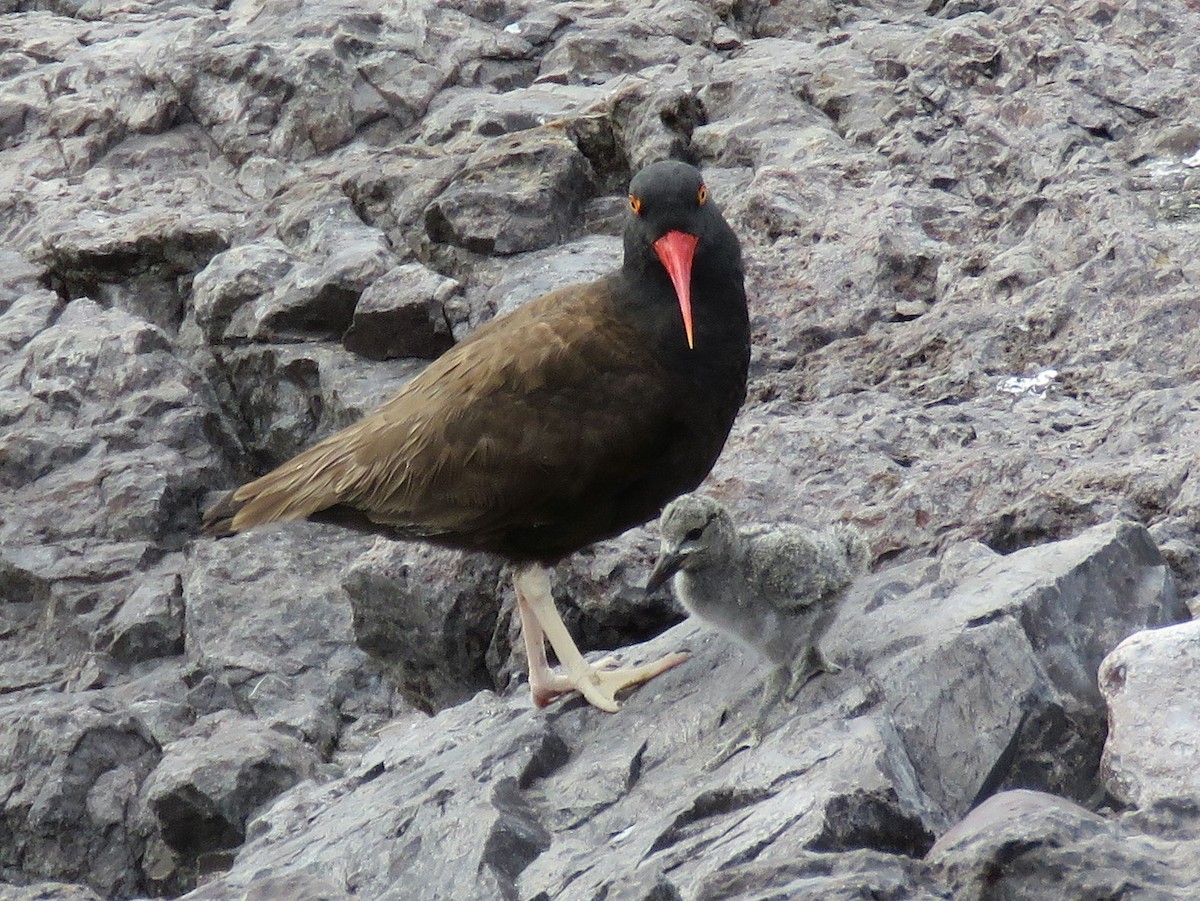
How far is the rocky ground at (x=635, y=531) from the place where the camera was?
499cm

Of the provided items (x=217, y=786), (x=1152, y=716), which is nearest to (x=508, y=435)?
(x=217, y=786)

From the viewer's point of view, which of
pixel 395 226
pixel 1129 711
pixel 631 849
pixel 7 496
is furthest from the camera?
pixel 395 226

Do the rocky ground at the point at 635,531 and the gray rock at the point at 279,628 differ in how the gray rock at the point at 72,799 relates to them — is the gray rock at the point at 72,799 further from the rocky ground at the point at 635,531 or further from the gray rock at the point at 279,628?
the gray rock at the point at 279,628

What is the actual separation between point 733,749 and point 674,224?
2.30 metres

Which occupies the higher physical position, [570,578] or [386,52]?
[386,52]

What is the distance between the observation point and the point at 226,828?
24.6ft

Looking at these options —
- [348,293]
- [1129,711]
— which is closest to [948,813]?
[1129,711]

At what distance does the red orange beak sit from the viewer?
636cm

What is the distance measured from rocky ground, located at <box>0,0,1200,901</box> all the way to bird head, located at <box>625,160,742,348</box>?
50.6 inches

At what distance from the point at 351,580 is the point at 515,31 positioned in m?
5.95

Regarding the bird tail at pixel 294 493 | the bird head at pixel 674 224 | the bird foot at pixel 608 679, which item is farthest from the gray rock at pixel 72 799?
the bird head at pixel 674 224

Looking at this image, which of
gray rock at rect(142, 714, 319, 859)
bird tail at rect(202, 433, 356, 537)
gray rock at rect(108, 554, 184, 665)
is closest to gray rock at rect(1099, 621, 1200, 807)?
bird tail at rect(202, 433, 356, 537)

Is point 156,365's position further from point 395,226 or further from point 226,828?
point 226,828

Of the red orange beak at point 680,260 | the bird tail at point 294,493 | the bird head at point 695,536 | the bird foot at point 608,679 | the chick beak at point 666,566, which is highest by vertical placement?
the red orange beak at point 680,260
